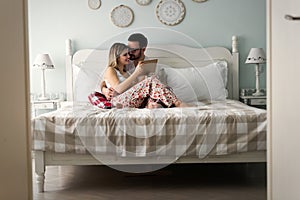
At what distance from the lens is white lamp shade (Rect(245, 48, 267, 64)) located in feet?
15.7

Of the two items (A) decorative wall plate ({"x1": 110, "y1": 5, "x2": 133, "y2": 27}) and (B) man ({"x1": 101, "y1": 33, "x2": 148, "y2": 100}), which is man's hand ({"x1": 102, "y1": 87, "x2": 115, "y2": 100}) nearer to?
(B) man ({"x1": 101, "y1": 33, "x2": 148, "y2": 100})

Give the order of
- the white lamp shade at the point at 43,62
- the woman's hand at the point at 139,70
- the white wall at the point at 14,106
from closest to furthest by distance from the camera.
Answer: the white wall at the point at 14,106 < the woman's hand at the point at 139,70 < the white lamp shade at the point at 43,62

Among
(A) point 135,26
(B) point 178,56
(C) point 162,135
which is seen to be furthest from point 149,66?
(C) point 162,135

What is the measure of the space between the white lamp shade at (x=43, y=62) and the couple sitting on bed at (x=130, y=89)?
81 cm

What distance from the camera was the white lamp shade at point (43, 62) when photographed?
188 inches

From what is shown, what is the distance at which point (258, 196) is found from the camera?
10.2 ft

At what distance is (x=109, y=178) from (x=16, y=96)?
6.79 feet

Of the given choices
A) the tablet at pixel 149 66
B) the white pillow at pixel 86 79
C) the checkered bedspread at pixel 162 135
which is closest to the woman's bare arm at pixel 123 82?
the tablet at pixel 149 66

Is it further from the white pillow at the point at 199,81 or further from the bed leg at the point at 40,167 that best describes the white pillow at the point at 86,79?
the bed leg at the point at 40,167

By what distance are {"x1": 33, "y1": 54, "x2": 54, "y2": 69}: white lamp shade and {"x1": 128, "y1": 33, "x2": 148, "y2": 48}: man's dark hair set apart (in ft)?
3.04

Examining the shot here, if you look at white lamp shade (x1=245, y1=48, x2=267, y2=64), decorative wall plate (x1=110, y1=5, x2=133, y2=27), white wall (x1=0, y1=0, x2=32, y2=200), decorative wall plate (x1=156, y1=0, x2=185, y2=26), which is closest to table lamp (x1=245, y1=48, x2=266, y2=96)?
white lamp shade (x1=245, y1=48, x2=267, y2=64)

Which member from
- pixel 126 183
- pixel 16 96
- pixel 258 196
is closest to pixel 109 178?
pixel 126 183

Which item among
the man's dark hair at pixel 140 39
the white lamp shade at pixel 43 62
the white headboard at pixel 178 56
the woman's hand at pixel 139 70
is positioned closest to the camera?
the woman's hand at pixel 139 70

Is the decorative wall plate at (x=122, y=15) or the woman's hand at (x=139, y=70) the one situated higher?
the decorative wall plate at (x=122, y=15)
